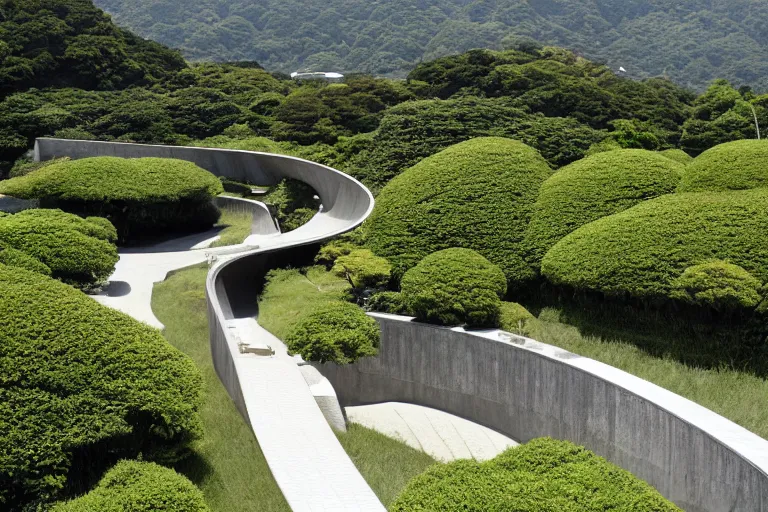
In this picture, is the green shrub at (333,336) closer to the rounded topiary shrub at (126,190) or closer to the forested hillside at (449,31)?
the rounded topiary shrub at (126,190)

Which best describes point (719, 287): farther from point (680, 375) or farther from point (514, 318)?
point (514, 318)

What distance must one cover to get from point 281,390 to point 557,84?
2292 centimetres

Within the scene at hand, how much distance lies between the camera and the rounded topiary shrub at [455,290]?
11.2 metres

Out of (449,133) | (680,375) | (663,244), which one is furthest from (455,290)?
(449,133)

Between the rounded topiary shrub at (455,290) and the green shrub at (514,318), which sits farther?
the green shrub at (514,318)

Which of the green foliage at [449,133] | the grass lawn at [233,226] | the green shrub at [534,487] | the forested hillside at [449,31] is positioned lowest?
the forested hillside at [449,31]

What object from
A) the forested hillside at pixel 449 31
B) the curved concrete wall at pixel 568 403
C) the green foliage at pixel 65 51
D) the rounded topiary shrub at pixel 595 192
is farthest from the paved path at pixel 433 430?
the forested hillside at pixel 449 31

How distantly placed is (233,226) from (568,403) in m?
14.5

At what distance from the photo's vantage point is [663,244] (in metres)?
11.0

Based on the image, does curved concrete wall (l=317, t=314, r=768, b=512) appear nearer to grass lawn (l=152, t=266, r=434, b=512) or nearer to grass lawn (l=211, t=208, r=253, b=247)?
grass lawn (l=152, t=266, r=434, b=512)

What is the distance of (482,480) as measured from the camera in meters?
6.16

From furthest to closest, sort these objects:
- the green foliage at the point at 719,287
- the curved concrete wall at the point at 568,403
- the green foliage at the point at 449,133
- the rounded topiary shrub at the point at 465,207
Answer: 1. the green foliage at the point at 449,133
2. the rounded topiary shrub at the point at 465,207
3. the green foliage at the point at 719,287
4. the curved concrete wall at the point at 568,403

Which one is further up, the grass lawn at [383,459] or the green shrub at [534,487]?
the green shrub at [534,487]

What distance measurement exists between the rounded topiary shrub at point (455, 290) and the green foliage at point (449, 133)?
326 inches
